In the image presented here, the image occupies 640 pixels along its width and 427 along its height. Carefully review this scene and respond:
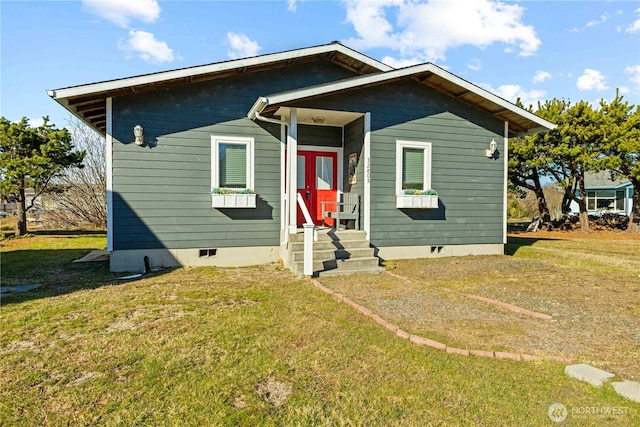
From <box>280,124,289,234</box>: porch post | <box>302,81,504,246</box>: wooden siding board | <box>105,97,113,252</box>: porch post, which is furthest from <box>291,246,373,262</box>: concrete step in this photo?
<box>105,97,113,252</box>: porch post

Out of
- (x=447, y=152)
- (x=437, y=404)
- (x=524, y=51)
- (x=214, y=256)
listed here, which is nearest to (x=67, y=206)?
(x=214, y=256)

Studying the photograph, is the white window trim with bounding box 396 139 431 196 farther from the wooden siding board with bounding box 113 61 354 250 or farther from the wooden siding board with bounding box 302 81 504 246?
the wooden siding board with bounding box 113 61 354 250

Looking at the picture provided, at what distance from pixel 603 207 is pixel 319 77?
1040 inches

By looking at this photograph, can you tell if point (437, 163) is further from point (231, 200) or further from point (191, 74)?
point (191, 74)

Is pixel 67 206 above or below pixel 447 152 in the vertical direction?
below

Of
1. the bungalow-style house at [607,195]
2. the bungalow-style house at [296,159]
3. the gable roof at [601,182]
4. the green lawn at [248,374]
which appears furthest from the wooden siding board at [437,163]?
the gable roof at [601,182]

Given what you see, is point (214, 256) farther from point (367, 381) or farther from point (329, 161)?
point (367, 381)

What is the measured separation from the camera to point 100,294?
5.33m

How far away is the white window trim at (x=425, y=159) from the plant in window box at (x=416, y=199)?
0.14 metres

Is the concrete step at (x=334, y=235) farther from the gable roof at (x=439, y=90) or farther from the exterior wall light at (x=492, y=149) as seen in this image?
the exterior wall light at (x=492, y=149)

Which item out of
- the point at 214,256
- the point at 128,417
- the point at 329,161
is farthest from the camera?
the point at 329,161

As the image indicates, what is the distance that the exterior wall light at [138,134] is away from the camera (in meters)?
7.11

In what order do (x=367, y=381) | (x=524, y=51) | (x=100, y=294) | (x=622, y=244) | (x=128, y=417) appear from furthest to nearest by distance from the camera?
(x=524, y=51)
(x=622, y=244)
(x=100, y=294)
(x=367, y=381)
(x=128, y=417)

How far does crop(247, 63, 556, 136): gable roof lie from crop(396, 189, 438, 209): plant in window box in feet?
8.44
